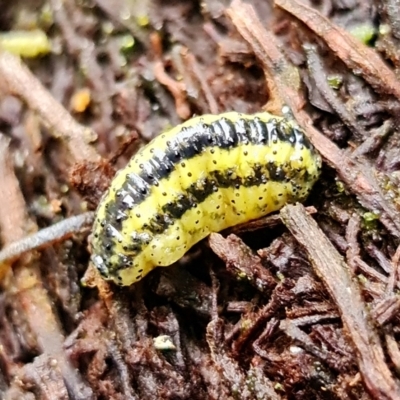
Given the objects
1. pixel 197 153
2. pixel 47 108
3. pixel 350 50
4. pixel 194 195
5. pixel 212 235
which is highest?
pixel 47 108

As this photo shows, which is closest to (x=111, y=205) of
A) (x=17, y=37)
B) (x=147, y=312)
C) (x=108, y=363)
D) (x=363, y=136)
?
(x=147, y=312)

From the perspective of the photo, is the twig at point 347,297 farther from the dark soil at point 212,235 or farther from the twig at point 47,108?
the twig at point 47,108

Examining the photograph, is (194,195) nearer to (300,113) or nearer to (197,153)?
(197,153)

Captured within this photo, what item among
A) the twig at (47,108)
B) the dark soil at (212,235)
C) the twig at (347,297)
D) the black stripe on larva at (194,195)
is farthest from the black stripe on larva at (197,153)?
the twig at (47,108)

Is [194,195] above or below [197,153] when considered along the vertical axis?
below

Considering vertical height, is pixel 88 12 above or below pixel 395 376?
above

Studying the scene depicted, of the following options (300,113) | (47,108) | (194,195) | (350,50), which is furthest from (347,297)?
(47,108)

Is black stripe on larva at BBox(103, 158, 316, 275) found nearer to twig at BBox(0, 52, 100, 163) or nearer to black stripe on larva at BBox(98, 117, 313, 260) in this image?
black stripe on larva at BBox(98, 117, 313, 260)

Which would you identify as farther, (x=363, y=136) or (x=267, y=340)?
(x=363, y=136)

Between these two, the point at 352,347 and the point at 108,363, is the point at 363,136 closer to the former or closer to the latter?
the point at 352,347
